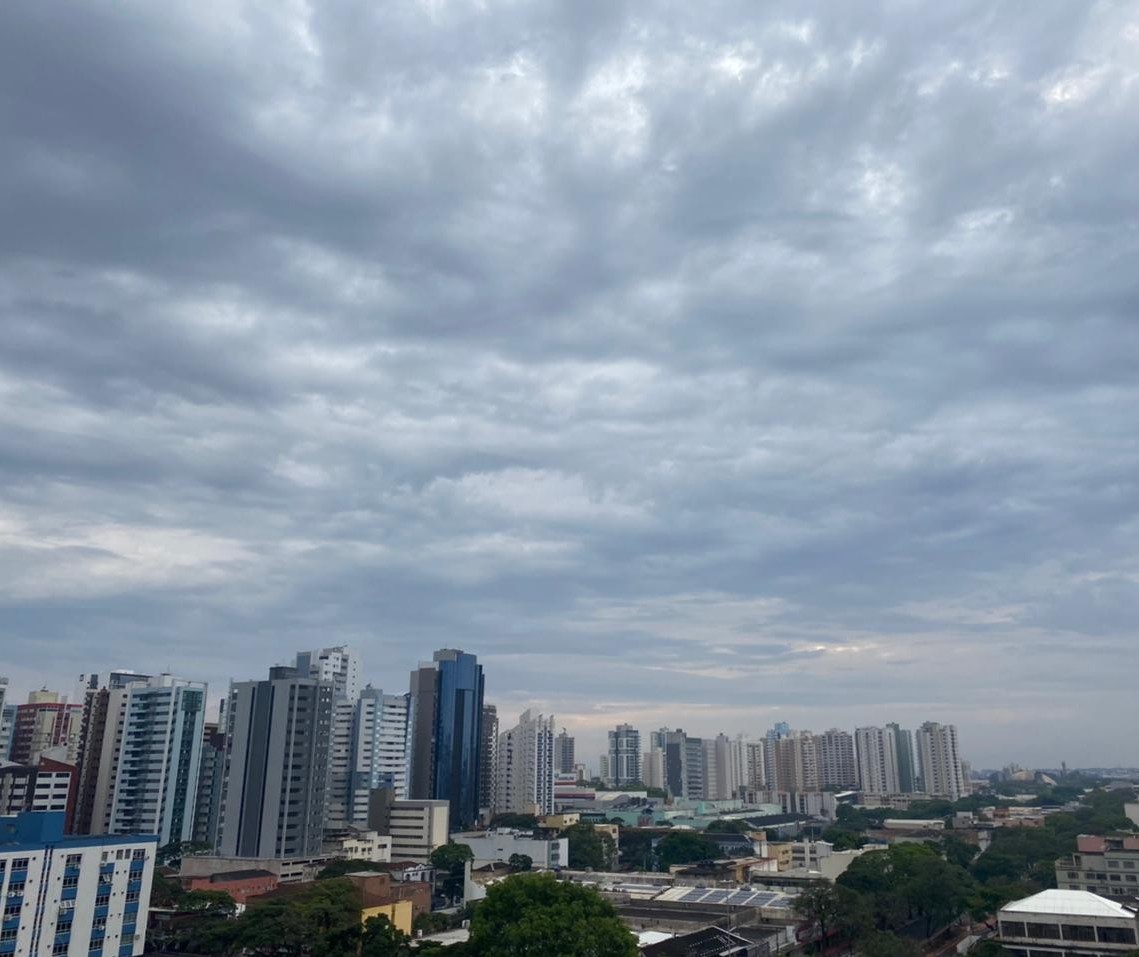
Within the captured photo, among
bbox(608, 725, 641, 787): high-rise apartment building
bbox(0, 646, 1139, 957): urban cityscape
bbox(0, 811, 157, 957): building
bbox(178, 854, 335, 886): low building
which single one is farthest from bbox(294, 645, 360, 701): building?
bbox(608, 725, 641, 787): high-rise apartment building

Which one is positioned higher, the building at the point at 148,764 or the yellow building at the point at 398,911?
the building at the point at 148,764

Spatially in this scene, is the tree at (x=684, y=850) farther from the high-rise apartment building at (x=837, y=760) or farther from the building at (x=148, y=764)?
the high-rise apartment building at (x=837, y=760)

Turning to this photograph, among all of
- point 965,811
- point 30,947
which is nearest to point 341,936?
point 30,947

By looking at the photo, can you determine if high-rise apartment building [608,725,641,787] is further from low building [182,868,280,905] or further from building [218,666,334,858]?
low building [182,868,280,905]

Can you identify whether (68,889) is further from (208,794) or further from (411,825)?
(208,794)

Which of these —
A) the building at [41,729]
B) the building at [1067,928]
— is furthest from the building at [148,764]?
the building at [1067,928]
